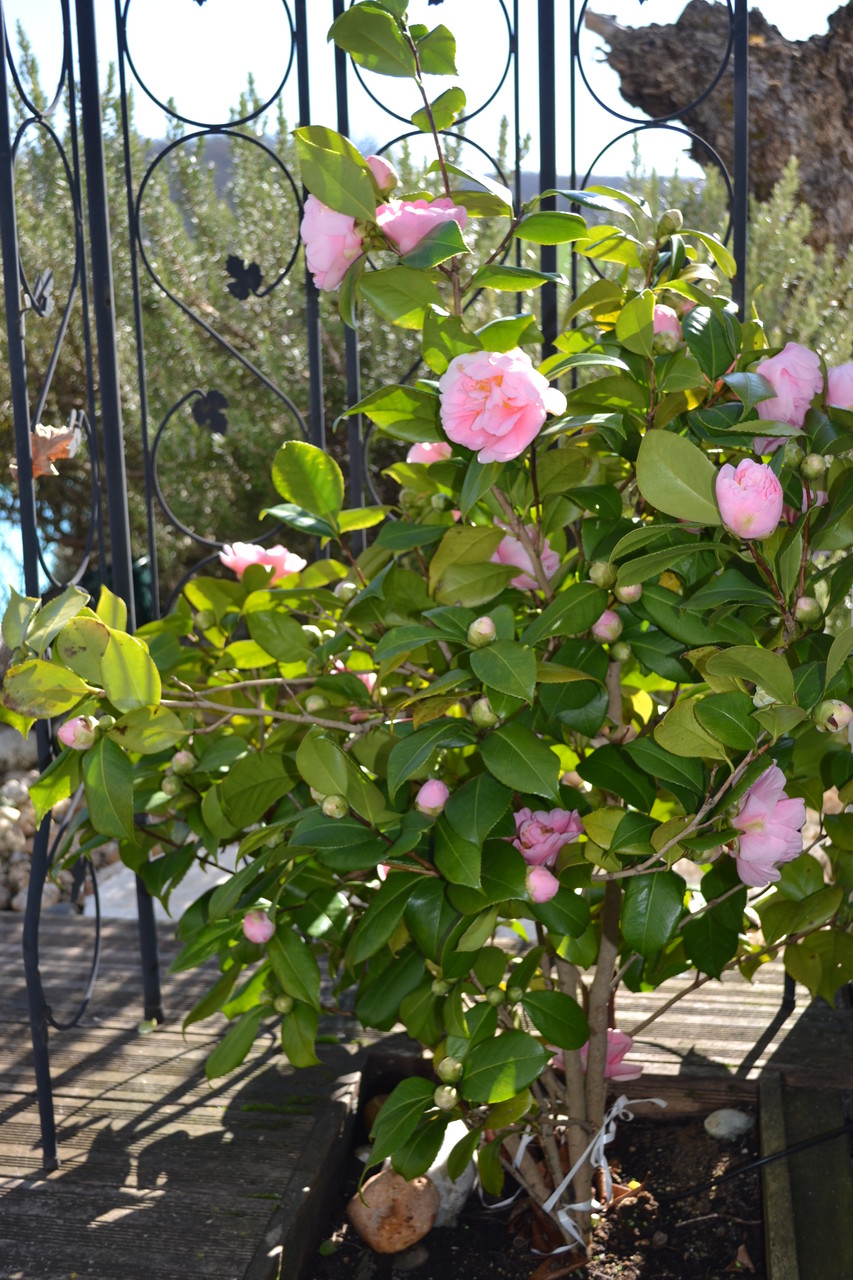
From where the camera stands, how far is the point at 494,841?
97 centimetres

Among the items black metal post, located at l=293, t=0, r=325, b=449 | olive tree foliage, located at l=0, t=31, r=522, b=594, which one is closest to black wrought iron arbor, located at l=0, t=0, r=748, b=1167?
black metal post, located at l=293, t=0, r=325, b=449

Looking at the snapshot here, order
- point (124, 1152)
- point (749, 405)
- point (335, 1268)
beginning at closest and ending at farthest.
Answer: point (749, 405) → point (335, 1268) → point (124, 1152)

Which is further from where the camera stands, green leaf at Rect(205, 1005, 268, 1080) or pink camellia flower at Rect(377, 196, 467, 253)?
green leaf at Rect(205, 1005, 268, 1080)

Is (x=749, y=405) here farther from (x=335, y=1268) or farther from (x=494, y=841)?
(x=335, y=1268)

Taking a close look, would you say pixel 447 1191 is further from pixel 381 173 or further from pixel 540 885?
pixel 381 173

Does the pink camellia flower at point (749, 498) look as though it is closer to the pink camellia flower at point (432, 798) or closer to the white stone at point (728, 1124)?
the pink camellia flower at point (432, 798)

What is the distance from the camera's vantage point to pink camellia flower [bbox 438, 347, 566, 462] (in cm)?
80

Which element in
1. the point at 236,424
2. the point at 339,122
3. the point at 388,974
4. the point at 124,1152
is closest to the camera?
the point at 388,974

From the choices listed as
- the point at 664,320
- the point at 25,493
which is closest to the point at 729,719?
the point at 664,320

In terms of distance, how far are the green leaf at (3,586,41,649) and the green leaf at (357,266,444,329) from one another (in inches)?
15.6

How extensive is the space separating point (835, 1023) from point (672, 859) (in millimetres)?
792

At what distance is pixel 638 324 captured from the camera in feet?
2.97

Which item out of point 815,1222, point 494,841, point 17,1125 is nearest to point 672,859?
point 494,841

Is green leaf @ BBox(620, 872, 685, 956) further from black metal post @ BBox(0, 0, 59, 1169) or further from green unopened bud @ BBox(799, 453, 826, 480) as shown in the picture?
black metal post @ BBox(0, 0, 59, 1169)
